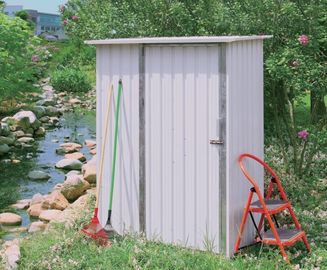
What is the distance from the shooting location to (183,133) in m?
6.76

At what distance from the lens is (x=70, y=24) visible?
12711 millimetres

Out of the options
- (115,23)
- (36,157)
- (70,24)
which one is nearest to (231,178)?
(115,23)

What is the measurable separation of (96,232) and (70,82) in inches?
706

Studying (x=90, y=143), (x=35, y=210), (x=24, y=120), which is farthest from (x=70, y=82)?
(x=35, y=210)

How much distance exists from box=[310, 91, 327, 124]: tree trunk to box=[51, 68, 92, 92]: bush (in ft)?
45.5

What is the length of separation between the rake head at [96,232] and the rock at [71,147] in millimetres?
8282

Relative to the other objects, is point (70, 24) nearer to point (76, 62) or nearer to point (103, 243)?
point (103, 243)

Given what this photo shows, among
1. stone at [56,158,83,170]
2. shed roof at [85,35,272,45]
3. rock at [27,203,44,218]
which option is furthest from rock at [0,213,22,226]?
shed roof at [85,35,272,45]

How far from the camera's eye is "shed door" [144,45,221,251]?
6.58 meters

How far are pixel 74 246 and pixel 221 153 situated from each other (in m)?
1.72

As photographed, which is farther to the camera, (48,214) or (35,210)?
(35,210)

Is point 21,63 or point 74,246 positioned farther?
point 21,63

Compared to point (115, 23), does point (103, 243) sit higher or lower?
lower

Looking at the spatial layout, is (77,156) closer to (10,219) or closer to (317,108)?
(10,219)
